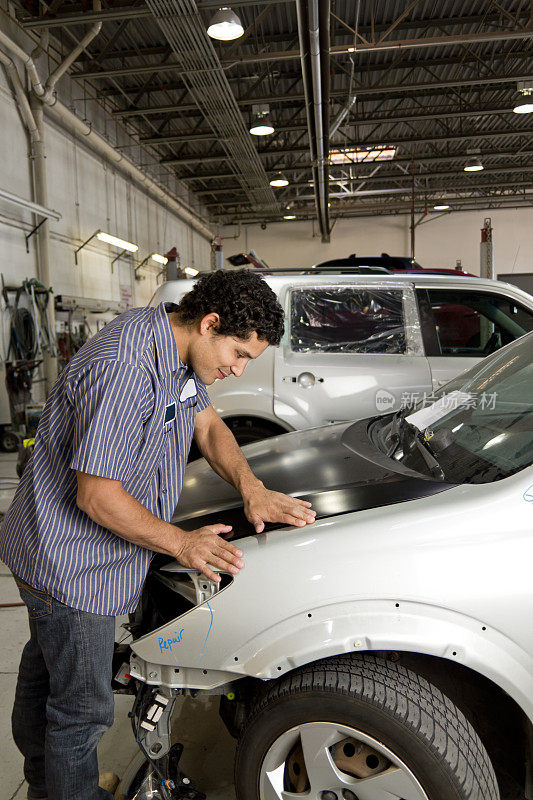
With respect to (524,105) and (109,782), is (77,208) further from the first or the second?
(109,782)

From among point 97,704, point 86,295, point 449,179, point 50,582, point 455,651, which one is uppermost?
point 449,179

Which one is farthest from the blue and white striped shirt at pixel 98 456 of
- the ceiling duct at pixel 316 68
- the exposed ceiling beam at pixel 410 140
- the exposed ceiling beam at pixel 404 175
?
the exposed ceiling beam at pixel 404 175

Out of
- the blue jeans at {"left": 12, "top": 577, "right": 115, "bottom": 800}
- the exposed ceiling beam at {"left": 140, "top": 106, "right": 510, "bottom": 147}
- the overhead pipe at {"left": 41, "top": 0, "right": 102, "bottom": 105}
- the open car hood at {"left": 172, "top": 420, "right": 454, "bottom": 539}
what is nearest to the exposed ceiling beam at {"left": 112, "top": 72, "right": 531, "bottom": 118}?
the exposed ceiling beam at {"left": 140, "top": 106, "right": 510, "bottom": 147}

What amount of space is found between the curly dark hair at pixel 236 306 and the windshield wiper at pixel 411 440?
24.7 inches

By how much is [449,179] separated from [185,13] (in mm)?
13146

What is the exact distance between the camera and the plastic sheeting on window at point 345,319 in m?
4.11

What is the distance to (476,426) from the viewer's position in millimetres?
1883

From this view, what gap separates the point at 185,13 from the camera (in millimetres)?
6094

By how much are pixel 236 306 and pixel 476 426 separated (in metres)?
0.96

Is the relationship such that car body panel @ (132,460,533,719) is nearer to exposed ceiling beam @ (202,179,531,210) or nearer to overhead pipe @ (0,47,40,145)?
overhead pipe @ (0,47,40,145)

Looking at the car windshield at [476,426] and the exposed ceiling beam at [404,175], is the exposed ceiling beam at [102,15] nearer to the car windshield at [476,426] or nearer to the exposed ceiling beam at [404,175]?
the car windshield at [476,426]

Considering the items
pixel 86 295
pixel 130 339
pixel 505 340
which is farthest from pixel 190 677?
pixel 86 295

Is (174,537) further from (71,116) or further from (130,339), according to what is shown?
(71,116)

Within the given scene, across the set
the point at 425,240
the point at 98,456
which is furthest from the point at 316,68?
the point at 425,240
